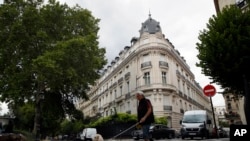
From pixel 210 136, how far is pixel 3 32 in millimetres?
20389

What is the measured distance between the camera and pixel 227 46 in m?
14.6

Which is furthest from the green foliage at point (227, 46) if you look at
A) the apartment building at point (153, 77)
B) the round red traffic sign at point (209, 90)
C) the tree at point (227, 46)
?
the apartment building at point (153, 77)

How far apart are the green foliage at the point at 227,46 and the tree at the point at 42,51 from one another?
40.3 feet

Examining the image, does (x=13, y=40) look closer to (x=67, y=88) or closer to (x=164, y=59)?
(x=67, y=88)

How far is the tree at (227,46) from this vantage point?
47.7 feet

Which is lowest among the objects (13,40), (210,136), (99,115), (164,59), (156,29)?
(210,136)

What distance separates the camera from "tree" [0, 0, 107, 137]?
23906 millimetres

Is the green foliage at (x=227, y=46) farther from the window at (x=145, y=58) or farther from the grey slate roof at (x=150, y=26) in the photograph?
the grey slate roof at (x=150, y=26)

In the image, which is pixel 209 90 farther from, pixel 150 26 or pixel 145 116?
pixel 150 26

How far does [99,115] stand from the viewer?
6188 centimetres

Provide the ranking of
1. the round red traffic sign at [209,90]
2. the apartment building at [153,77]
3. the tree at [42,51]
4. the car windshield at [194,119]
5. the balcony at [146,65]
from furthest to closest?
the balcony at [146,65]
the apartment building at [153,77]
the tree at [42,51]
the car windshield at [194,119]
the round red traffic sign at [209,90]

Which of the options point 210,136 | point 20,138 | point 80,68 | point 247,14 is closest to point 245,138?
point 20,138

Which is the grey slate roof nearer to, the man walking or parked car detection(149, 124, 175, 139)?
parked car detection(149, 124, 175, 139)

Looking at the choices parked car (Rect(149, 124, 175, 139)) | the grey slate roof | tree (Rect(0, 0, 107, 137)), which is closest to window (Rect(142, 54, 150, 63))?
the grey slate roof
